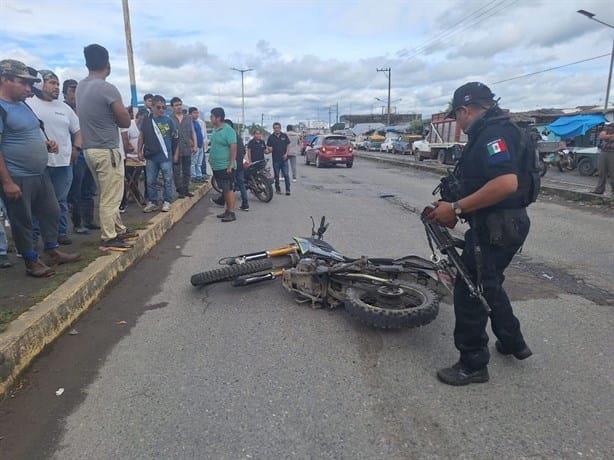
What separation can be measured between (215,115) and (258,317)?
478cm

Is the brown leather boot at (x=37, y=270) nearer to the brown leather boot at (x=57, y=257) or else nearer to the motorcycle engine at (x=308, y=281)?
the brown leather boot at (x=57, y=257)

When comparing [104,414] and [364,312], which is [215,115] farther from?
[104,414]

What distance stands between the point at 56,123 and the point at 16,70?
4.11 feet

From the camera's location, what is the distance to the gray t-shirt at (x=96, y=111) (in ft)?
15.0

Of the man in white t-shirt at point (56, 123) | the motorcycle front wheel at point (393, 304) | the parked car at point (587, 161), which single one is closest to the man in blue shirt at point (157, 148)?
the man in white t-shirt at point (56, 123)

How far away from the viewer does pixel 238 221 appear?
7867 mm

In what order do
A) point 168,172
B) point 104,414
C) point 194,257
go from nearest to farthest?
point 104,414
point 194,257
point 168,172

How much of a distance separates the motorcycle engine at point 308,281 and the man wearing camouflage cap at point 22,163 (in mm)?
2225

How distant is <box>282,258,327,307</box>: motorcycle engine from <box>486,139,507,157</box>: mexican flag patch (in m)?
1.76

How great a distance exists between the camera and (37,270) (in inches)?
161

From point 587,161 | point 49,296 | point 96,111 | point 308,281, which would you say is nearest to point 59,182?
point 96,111

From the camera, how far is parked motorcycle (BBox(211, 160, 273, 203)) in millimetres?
9875

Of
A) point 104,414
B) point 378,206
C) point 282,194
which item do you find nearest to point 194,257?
point 104,414

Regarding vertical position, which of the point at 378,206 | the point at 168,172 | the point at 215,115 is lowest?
the point at 378,206
